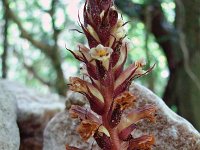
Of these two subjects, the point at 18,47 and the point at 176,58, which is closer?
the point at 176,58

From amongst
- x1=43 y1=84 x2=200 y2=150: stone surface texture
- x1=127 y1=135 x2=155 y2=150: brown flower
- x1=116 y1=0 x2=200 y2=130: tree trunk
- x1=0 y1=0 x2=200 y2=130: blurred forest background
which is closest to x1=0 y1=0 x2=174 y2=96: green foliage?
x1=0 y1=0 x2=200 y2=130: blurred forest background

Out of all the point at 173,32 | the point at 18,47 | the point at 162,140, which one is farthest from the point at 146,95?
the point at 18,47

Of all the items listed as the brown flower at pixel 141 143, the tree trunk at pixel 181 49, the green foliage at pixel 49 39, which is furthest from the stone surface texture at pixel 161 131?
the green foliage at pixel 49 39

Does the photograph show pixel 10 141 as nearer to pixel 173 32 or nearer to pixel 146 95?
pixel 146 95

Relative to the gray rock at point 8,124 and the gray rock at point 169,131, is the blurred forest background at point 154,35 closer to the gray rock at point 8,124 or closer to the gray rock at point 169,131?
the gray rock at point 169,131

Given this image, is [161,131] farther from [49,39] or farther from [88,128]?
[49,39]

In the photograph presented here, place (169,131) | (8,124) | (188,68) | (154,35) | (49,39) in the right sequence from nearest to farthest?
1. (169,131)
2. (8,124)
3. (188,68)
4. (154,35)
5. (49,39)

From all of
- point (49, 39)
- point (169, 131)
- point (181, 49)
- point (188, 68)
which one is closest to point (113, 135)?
point (169, 131)
